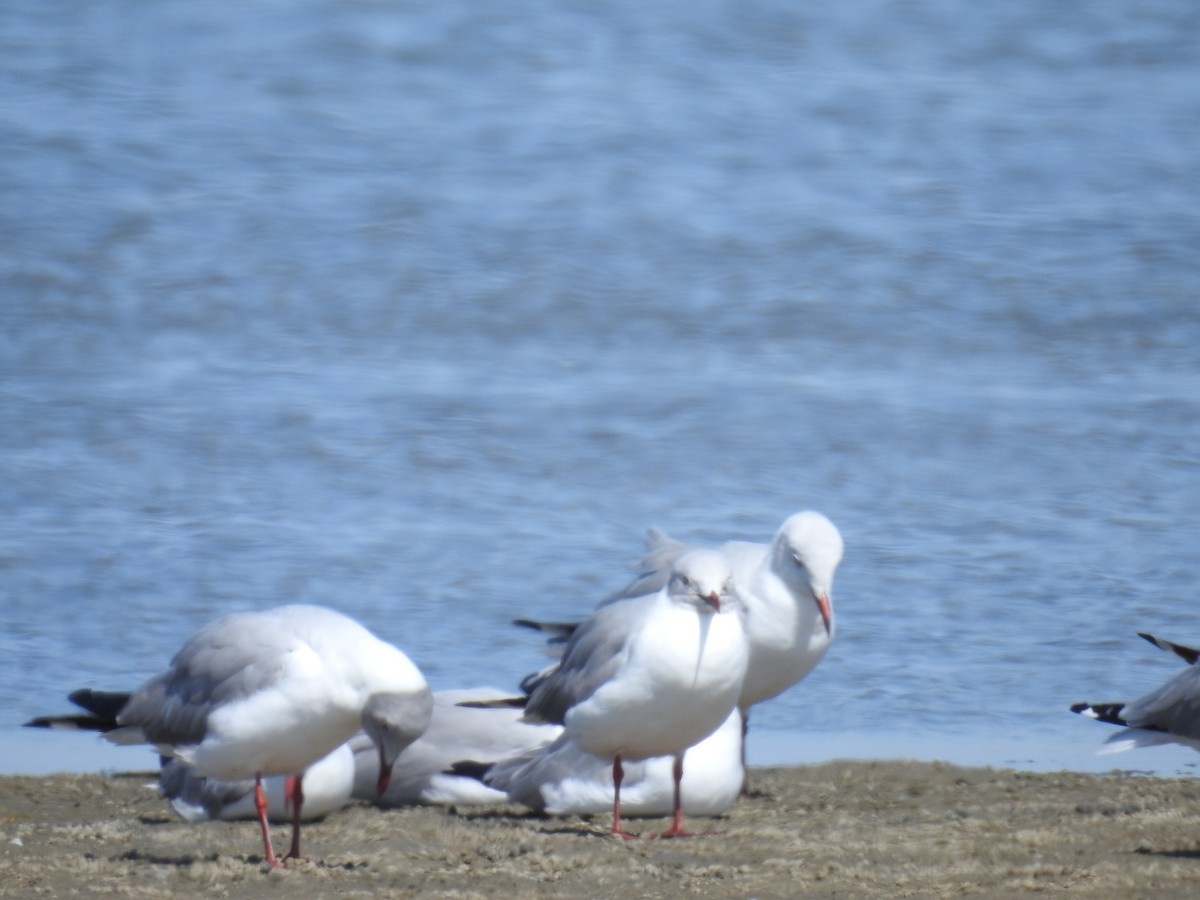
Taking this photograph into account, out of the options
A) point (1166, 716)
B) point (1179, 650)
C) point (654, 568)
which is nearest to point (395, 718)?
point (654, 568)

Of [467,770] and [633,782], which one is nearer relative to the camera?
[633,782]

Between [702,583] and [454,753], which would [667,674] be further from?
[454,753]

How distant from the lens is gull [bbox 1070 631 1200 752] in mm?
4672

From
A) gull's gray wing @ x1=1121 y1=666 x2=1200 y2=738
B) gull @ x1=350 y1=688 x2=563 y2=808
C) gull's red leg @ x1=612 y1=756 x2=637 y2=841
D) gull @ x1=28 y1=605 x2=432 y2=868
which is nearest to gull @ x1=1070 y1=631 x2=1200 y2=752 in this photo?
gull's gray wing @ x1=1121 y1=666 x2=1200 y2=738

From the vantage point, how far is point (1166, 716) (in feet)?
15.5

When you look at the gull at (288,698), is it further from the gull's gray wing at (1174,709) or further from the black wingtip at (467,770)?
the gull's gray wing at (1174,709)

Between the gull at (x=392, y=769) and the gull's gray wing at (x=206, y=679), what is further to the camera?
the gull at (x=392, y=769)

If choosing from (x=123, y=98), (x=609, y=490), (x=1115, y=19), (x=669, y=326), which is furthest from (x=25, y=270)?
(x=1115, y=19)

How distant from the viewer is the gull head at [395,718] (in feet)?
13.9

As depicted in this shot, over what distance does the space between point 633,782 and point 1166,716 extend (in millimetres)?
1274

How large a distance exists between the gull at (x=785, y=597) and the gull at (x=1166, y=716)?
0.80 meters

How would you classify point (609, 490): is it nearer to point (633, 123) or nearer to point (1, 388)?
point (1, 388)

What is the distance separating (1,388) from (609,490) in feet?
9.59

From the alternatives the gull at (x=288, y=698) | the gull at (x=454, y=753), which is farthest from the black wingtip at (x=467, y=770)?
the gull at (x=288, y=698)
